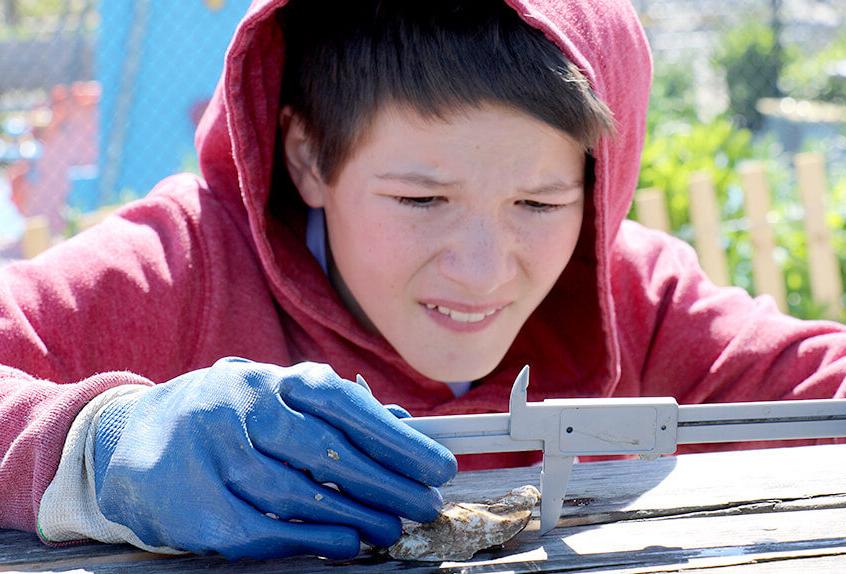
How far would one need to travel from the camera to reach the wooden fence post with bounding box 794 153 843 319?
5.08m

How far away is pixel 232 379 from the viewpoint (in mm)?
1217

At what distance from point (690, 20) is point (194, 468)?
1438 centimetres

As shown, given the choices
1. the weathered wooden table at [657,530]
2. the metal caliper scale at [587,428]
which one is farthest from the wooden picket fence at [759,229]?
Result: the metal caliper scale at [587,428]

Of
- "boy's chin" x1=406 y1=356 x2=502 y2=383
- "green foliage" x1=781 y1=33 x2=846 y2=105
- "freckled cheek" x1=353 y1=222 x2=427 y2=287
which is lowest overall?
"green foliage" x1=781 y1=33 x2=846 y2=105

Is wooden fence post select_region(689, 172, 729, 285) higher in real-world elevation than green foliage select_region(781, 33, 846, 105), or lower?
higher

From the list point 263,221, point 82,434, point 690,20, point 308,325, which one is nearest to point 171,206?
point 263,221

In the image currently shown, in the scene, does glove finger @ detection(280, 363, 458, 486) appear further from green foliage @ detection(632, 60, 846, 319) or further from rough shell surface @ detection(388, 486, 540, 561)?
green foliage @ detection(632, 60, 846, 319)

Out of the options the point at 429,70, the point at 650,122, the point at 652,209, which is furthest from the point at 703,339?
the point at 650,122

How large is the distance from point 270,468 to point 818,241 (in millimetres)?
4443

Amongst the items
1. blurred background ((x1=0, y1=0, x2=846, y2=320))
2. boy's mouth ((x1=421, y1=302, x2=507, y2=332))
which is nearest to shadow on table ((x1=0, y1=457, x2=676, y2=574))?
boy's mouth ((x1=421, y1=302, x2=507, y2=332))

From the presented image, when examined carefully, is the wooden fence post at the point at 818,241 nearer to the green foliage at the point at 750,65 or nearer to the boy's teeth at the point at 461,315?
the boy's teeth at the point at 461,315

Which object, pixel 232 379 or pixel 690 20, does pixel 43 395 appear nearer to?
pixel 232 379

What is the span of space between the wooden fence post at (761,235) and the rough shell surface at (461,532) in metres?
3.90

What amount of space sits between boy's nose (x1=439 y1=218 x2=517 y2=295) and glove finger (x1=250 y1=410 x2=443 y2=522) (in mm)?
544
